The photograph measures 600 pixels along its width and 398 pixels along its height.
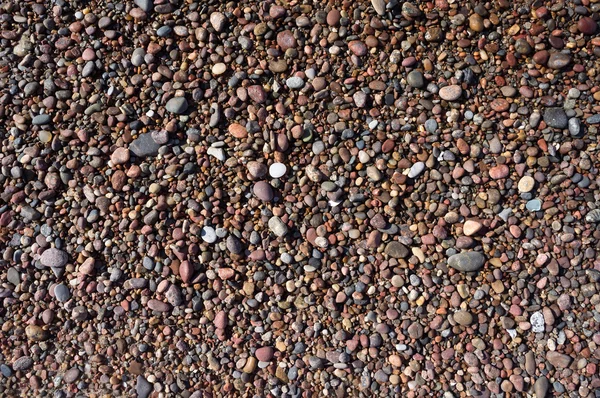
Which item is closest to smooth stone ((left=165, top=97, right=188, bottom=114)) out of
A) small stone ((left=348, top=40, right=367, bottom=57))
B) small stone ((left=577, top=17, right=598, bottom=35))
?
small stone ((left=348, top=40, right=367, bottom=57))

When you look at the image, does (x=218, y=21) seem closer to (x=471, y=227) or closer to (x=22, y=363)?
(x=471, y=227)

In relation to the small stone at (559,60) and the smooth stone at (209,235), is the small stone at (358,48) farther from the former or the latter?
the smooth stone at (209,235)

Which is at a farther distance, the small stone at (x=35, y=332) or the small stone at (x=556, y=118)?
the small stone at (x=35, y=332)

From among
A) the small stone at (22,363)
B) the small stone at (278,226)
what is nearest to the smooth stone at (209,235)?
the small stone at (278,226)

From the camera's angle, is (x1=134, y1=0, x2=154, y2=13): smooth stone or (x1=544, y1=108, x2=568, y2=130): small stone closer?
(x1=544, y1=108, x2=568, y2=130): small stone

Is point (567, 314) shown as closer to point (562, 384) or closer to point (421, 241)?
point (562, 384)

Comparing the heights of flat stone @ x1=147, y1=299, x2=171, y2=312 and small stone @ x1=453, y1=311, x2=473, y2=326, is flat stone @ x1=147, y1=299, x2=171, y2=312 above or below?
above

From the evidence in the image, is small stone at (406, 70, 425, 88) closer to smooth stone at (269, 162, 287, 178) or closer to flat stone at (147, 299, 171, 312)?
smooth stone at (269, 162, 287, 178)
